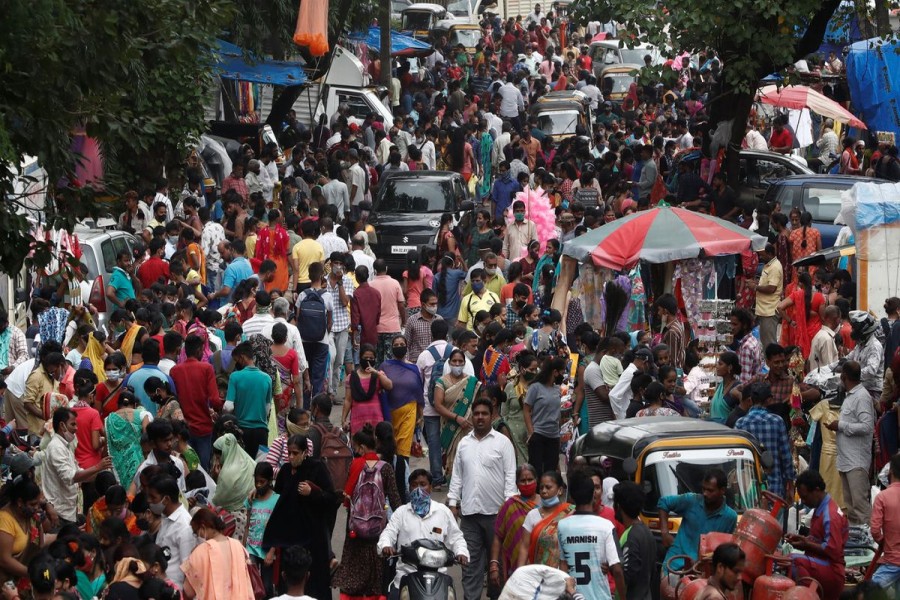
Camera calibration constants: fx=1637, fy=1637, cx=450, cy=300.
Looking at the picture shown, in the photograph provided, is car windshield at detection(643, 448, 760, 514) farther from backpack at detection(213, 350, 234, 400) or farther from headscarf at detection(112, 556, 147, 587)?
backpack at detection(213, 350, 234, 400)

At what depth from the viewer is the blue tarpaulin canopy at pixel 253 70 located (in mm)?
27672

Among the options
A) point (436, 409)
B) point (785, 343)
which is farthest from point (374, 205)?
point (436, 409)

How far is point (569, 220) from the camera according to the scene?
21188mm

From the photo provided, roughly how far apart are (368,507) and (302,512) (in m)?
0.44

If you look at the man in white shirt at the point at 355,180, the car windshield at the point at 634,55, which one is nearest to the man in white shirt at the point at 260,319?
the man in white shirt at the point at 355,180

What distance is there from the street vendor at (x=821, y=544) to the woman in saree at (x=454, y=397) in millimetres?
4003

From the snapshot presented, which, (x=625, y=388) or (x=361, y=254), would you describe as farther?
(x=361, y=254)

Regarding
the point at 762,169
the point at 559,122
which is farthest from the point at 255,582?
the point at 559,122

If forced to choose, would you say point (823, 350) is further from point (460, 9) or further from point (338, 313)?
point (460, 9)

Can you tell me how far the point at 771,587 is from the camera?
30.8 ft

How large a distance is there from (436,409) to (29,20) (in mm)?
5638

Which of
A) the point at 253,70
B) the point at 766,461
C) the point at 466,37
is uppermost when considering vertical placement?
the point at 253,70

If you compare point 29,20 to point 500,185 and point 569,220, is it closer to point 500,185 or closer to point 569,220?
point 569,220

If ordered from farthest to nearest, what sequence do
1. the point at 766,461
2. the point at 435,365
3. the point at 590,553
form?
the point at 435,365 < the point at 766,461 < the point at 590,553
